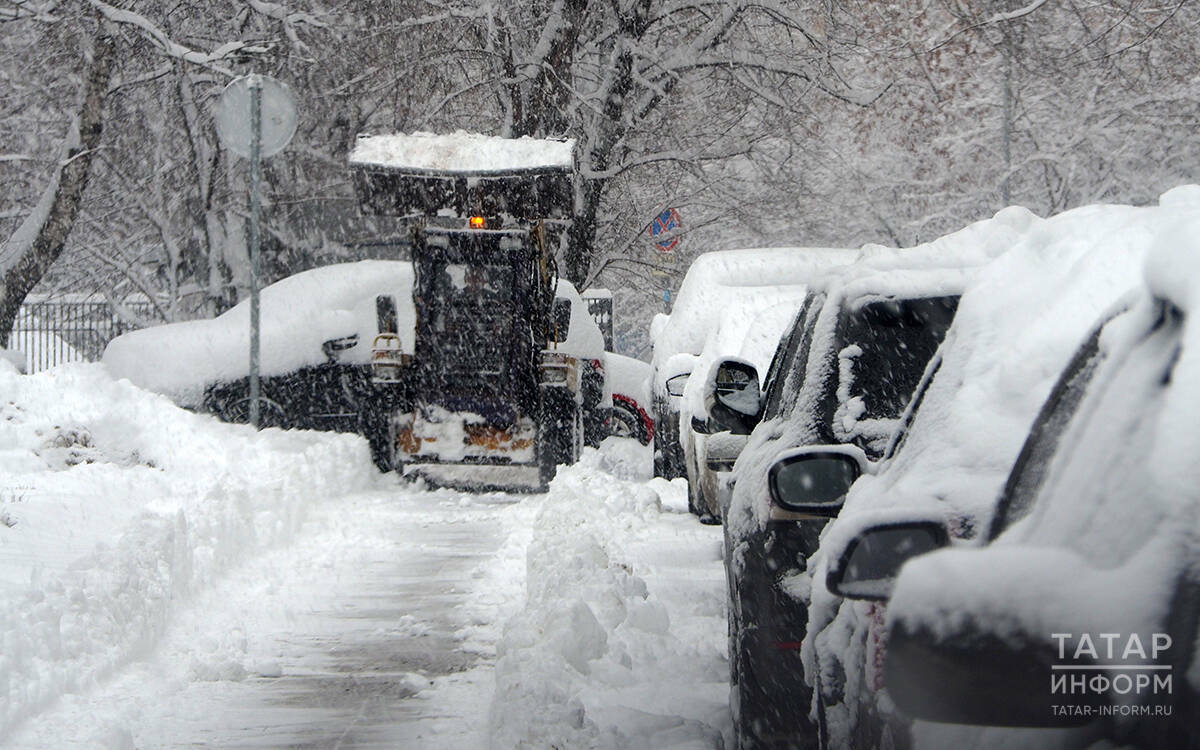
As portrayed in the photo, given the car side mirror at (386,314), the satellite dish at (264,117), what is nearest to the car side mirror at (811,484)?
the satellite dish at (264,117)

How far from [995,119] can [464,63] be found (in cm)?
1000

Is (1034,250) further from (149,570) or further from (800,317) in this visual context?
(149,570)

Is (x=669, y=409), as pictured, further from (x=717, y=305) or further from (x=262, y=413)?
(x=262, y=413)

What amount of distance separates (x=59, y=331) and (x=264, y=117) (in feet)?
44.8

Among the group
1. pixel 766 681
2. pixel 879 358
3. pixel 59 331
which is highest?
pixel 59 331

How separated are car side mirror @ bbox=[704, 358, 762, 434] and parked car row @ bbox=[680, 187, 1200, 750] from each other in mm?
1182

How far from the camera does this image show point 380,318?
1356cm

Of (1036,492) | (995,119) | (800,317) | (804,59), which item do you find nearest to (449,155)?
(800,317)

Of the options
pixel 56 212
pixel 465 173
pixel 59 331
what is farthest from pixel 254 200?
pixel 59 331

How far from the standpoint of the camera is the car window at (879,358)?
4242 millimetres

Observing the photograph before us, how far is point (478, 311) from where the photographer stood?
13.7 metres

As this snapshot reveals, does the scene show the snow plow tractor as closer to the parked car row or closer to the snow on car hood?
the parked car row

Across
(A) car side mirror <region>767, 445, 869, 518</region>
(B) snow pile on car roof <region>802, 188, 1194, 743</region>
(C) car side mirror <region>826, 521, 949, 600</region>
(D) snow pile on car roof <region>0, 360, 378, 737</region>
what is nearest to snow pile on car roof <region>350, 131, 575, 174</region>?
(D) snow pile on car roof <region>0, 360, 378, 737</region>

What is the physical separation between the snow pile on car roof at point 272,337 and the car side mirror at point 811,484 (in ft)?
33.4
